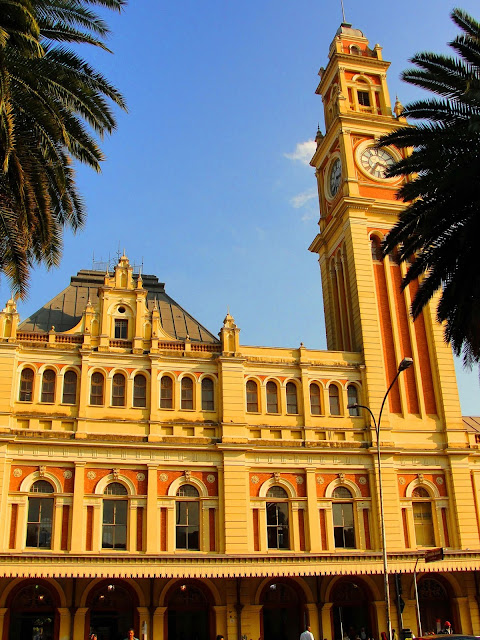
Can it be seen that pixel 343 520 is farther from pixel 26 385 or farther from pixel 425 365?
pixel 26 385

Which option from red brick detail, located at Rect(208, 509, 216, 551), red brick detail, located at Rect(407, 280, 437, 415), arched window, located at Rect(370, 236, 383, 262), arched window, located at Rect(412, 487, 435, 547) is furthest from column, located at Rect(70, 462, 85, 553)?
arched window, located at Rect(370, 236, 383, 262)

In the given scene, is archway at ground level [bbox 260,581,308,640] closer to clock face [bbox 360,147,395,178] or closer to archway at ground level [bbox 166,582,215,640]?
archway at ground level [bbox 166,582,215,640]

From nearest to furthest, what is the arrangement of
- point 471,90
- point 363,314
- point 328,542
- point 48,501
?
point 471,90, point 48,501, point 328,542, point 363,314

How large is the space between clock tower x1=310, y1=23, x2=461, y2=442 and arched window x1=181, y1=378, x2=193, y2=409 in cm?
1003

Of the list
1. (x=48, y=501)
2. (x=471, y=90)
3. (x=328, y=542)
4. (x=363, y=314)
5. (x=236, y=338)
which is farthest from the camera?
(x=363, y=314)

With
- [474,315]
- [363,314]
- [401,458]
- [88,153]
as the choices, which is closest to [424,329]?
[363,314]

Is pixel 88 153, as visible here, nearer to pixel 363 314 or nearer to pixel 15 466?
pixel 15 466

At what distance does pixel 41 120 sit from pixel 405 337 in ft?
94.5

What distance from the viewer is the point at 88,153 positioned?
2230 centimetres

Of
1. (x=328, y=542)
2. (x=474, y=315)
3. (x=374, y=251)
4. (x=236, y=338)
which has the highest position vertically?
(x=374, y=251)

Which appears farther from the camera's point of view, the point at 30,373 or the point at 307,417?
the point at 307,417

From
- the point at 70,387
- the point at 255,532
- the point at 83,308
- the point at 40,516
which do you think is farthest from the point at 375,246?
the point at 40,516

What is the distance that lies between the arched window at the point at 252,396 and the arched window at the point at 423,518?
32.4ft

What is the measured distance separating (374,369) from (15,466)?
19991 millimetres
